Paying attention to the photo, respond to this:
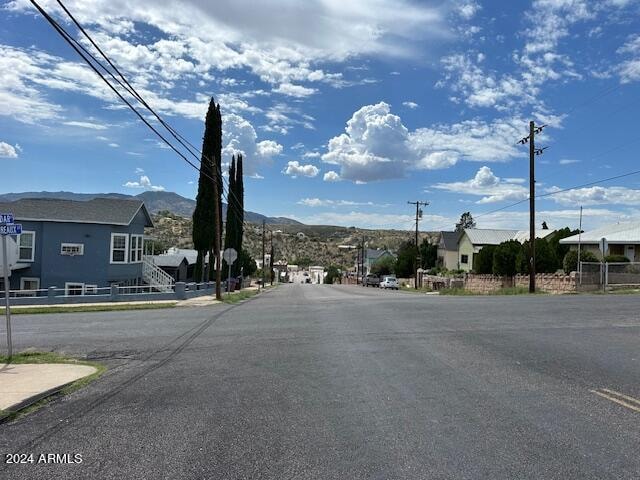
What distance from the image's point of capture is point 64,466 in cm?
518

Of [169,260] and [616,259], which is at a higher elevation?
[616,259]

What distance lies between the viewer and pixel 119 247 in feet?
124

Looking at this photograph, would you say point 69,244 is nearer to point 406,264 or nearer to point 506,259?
point 506,259

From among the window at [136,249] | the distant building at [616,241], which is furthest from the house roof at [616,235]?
the window at [136,249]

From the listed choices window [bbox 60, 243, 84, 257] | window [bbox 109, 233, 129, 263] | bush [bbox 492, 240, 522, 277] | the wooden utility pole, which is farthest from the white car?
window [bbox 60, 243, 84, 257]

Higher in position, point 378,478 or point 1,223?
point 1,223

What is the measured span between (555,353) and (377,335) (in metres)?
4.26

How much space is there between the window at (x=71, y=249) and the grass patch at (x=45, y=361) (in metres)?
Result: 25.5

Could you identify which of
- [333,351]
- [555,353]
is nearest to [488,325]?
[555,353]

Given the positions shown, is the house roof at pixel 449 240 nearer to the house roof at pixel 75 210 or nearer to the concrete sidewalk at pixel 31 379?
the house roof at pixel 75 210

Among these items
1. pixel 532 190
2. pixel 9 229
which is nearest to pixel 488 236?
pixel 532 190

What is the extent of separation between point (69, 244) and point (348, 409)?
108 ft

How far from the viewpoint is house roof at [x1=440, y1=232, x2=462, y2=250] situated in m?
80.4

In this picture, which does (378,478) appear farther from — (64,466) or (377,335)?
(377,335)
